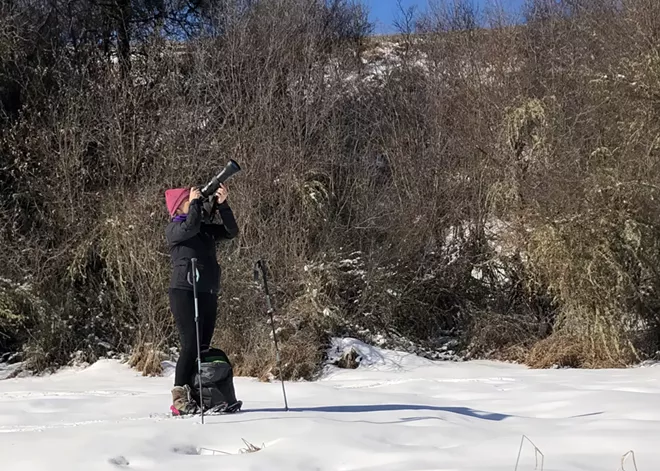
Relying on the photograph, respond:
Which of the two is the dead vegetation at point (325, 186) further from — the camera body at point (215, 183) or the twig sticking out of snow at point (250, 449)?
the twig sticking out of snow at point (250, 449)

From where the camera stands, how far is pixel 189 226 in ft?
15.7

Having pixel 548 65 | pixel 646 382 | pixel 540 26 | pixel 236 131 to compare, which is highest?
pixel 540 26

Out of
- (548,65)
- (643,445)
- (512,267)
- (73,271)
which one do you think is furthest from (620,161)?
(73,271)

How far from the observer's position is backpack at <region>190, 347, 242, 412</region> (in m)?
4.71

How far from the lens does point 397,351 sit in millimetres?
9258

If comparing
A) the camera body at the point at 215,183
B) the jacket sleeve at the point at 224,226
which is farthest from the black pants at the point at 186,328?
the camera body at the point at 215,183

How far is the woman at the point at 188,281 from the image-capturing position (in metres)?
4.78

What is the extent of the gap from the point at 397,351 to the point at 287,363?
5.73ft

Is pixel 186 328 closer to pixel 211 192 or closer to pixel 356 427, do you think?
pixel 211 192

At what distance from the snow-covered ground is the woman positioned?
34 centimetres

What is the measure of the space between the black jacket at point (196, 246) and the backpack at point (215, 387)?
493 mm

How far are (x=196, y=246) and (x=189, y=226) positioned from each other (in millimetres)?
197

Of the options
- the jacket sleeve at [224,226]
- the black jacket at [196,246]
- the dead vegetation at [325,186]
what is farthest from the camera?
the dead vegetation at [325,186]

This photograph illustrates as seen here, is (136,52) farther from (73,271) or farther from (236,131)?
(73,271)
